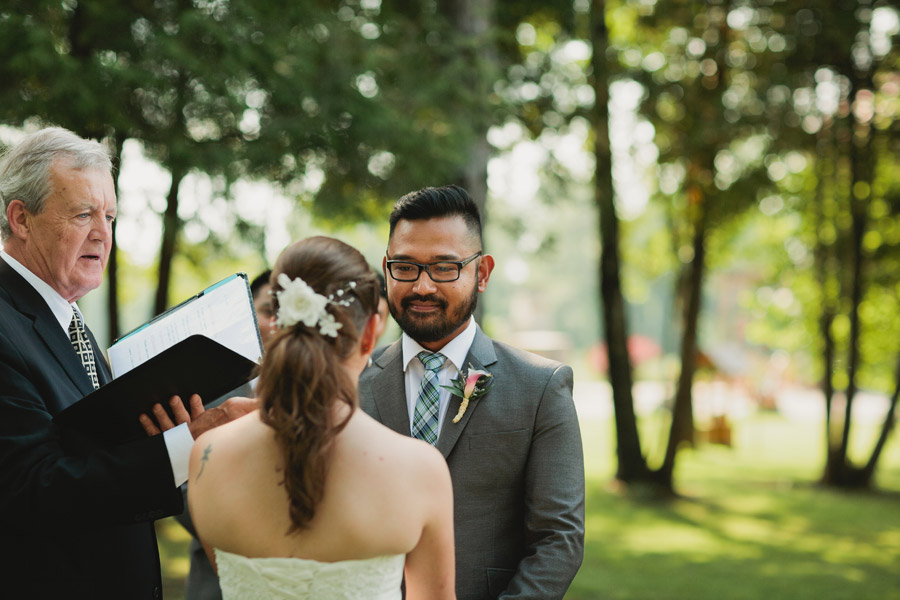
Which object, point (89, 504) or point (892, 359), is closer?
point (89, 504)

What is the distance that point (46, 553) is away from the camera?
242 centimetres

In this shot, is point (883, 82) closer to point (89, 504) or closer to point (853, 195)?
point (853, 195)

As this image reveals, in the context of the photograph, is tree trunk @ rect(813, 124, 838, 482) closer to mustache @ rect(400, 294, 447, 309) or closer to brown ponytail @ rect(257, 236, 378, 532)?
mustache @ rect(400, 294, 447, 309)

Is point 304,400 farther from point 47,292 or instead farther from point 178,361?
point 47,292

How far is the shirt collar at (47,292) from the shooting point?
8.63 ft

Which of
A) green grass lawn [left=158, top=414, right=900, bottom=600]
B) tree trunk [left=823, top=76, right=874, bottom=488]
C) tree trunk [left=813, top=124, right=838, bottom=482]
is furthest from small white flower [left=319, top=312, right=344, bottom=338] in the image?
tree trunk [left=823, top=76, right=874, bottom=488]

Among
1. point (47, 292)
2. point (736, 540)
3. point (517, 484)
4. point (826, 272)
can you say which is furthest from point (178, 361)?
point (826, 272)

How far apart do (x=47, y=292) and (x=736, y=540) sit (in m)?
11.1

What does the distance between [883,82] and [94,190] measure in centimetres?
1607

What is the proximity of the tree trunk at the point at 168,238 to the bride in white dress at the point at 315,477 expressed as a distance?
499cm

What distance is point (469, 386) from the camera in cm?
285

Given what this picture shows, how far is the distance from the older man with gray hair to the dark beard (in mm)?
650

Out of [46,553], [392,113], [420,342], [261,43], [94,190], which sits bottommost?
[46,553]

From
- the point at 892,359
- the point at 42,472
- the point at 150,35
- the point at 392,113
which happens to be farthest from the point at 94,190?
the point at 892,359
